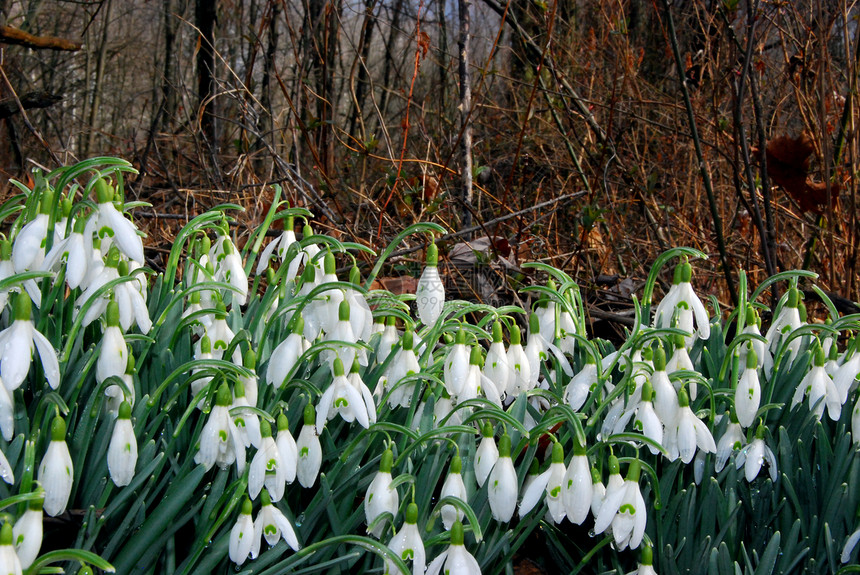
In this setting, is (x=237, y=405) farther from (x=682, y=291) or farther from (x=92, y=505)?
(x=682, y=291)

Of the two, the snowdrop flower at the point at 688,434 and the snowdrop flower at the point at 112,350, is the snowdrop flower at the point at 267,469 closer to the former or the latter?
the snowdrop flower at the point at 112,350

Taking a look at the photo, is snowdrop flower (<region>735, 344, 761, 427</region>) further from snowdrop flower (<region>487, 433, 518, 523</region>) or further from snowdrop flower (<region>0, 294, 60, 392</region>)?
snowdrop flower (<region>0, 294, 60, 392</region>)

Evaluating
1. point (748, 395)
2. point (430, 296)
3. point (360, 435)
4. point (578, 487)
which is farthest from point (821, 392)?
point (360, 435)

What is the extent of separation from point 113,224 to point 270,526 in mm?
599

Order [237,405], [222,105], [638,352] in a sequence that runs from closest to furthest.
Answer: [237,405], [638,352], [222,105]

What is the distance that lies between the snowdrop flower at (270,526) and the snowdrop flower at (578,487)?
454 mm

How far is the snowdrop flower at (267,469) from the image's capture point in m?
1.23

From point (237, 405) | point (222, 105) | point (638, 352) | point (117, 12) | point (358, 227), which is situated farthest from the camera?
point (117, 12)

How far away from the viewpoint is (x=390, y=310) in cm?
156

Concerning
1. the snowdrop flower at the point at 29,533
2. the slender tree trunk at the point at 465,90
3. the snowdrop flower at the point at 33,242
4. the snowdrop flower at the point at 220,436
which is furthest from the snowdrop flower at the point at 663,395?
the slender tree trunk at the point at 465,90

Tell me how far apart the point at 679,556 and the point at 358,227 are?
2.62 metres

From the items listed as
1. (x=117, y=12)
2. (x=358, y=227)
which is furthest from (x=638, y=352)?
(x=117, y=12)

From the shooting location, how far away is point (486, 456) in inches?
52.2

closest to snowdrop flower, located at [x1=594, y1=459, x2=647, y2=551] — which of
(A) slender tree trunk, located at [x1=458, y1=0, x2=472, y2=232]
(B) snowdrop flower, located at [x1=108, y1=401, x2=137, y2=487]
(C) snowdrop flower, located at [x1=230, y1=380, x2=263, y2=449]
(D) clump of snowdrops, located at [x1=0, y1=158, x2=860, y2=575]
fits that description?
(D) clump of snowdrops, located at [x1=0, y1=158, x2=860, y2=575]
